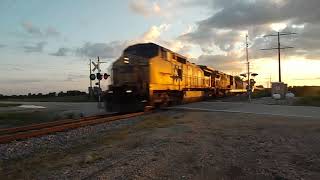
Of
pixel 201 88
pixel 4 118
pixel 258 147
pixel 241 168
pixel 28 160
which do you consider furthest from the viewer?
pixel 201 88

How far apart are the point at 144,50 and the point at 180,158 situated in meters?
16.3

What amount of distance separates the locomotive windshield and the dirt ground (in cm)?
1145

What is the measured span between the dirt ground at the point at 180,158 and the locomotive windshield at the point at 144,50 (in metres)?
11.4

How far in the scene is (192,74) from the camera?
32219 mm

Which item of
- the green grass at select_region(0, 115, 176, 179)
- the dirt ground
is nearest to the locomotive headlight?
the dirt ground

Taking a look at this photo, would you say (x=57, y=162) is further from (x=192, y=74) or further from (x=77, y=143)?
(x=192, y=74)

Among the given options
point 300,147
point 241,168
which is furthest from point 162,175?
point 300,147

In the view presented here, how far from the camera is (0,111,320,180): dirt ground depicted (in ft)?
25.0

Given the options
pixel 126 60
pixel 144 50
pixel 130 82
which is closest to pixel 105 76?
pixel 126 60

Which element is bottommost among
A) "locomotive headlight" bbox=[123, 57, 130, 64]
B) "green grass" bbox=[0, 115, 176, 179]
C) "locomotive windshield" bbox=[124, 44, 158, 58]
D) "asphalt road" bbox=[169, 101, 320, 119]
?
"green grass" bbox=[0, 115, 176, 179]

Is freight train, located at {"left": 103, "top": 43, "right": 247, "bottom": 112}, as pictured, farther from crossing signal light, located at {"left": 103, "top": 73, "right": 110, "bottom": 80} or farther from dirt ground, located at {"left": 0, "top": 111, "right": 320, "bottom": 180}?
dirt ground, located at {"left": 0, "top": 111, "right": 320, "bottom": 180}

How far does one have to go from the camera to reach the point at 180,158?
29.4 feet

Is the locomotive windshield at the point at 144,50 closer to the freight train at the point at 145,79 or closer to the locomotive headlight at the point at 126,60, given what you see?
the freight train at the point at 145,79

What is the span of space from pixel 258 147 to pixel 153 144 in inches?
109
